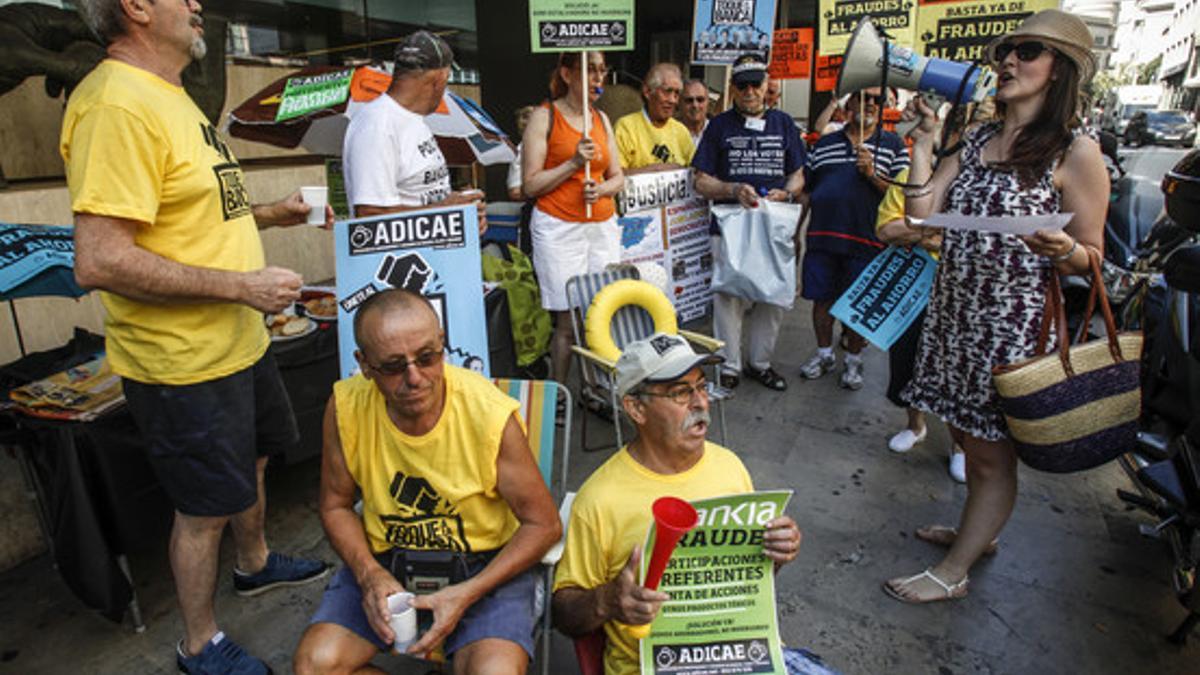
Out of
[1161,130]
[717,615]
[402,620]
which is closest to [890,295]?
[717,615]

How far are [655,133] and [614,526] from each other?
13.8 feet

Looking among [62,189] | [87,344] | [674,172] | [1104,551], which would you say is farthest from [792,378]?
[62,189]

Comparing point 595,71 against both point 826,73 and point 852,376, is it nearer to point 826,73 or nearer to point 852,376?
point 852,376

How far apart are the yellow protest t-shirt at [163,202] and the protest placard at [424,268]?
17.3 inches

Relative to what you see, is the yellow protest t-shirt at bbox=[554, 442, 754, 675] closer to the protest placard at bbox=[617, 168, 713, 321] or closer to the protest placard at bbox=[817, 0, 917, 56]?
the protest placard at bbox=[617, 168, 713, 321]

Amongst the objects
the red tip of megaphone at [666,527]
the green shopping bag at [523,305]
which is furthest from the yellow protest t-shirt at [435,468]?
the green shopping bag at [523,305]

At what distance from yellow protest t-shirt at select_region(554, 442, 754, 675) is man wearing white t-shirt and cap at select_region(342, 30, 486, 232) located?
5.19ft

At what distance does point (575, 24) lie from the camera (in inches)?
153

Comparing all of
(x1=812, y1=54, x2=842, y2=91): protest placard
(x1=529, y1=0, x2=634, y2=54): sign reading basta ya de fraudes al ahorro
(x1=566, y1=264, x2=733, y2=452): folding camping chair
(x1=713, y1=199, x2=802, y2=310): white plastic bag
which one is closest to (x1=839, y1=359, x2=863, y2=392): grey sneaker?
(x1=713, y1=199, x2=802, y2=310): white plastic bag

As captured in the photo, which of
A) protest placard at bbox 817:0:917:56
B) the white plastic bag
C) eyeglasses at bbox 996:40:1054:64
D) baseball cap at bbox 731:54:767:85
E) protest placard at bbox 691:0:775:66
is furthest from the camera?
protest placard at bbox 691:0:775:66

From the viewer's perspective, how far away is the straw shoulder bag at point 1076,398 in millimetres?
2311

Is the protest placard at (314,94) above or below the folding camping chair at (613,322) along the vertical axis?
above

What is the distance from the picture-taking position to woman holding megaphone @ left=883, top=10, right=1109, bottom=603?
2.32 meters

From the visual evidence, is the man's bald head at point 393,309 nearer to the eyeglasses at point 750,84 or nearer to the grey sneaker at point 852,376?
the eyeglasses at point 750,84
